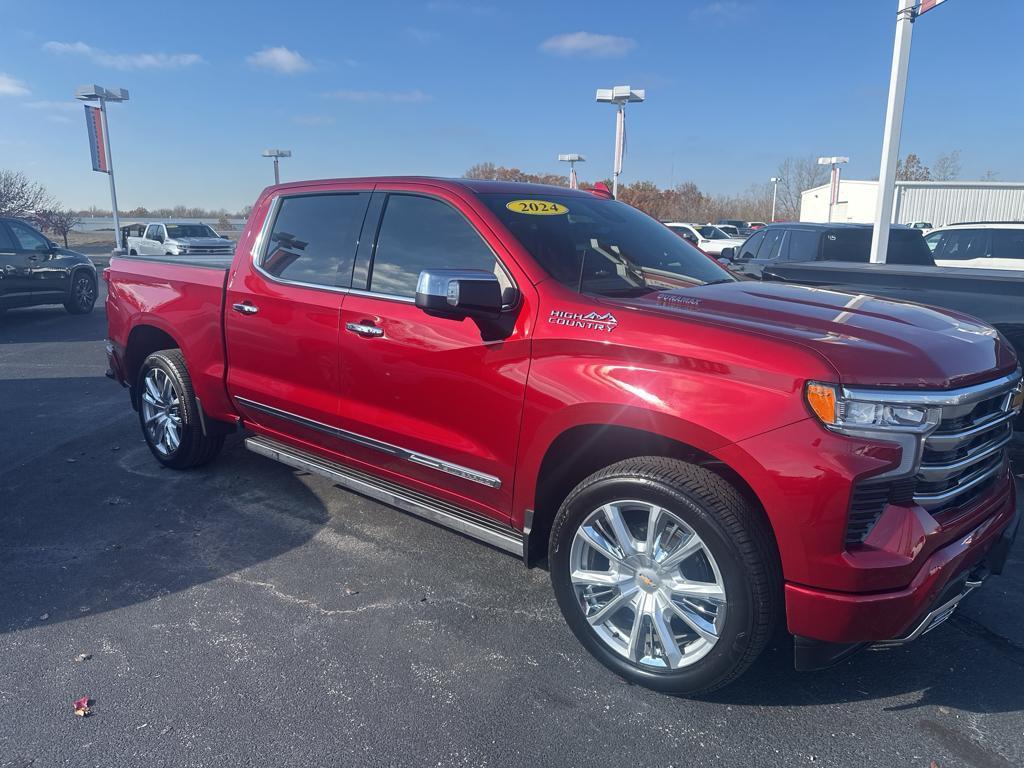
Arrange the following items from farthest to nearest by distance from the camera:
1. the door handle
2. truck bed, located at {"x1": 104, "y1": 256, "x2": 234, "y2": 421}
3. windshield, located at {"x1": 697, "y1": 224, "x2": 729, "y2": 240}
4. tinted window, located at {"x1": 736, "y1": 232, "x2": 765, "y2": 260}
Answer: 1. windshield, located at {"x1": 697, "y1": 224, "x2": 729, "y2": 240}
2. tinted window, located at {"x1": 736, "y1": 232, "x2": 765, "y2": 260}
3. truck bed, located at {"x1": 104, "y1": 256, "x2": 234, "y2": 421}
4. the door handle

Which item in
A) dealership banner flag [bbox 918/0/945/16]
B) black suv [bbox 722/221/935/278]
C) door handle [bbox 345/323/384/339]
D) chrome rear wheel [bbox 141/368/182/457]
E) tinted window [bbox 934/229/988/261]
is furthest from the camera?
tinted window [bbox 934/229/988/261]

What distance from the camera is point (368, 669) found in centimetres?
301

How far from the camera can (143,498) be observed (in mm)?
4805

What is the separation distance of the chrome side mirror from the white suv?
10.0 meters

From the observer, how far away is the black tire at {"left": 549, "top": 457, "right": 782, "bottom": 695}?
2.50 meters

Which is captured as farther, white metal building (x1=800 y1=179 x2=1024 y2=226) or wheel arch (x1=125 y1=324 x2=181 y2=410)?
white metal building (x1=800 y1=179 x2=1024 y2=226)

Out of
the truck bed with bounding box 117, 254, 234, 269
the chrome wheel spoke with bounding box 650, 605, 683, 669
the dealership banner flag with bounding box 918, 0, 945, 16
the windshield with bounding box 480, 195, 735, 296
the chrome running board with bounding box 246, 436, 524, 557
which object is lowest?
the chrome wheel spoke with bounding box 650, 605, 683, 669

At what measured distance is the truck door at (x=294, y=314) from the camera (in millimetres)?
3914

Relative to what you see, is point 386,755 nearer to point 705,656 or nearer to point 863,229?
point 705,656

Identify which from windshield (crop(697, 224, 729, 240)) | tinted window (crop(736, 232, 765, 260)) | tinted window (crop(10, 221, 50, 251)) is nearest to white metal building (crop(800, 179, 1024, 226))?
windshield (crop(697, 224, 729, 240))

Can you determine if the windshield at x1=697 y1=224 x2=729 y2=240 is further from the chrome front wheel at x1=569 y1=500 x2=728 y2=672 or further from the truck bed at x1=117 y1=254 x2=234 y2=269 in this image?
the chrome front wheel at x1=569 y1=500 x2=728 y2=672

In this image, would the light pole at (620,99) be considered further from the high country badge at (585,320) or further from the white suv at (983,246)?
the high country badge at (585,320)

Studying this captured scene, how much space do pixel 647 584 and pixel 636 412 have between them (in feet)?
2.24

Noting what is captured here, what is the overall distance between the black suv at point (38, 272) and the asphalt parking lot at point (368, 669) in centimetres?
954
